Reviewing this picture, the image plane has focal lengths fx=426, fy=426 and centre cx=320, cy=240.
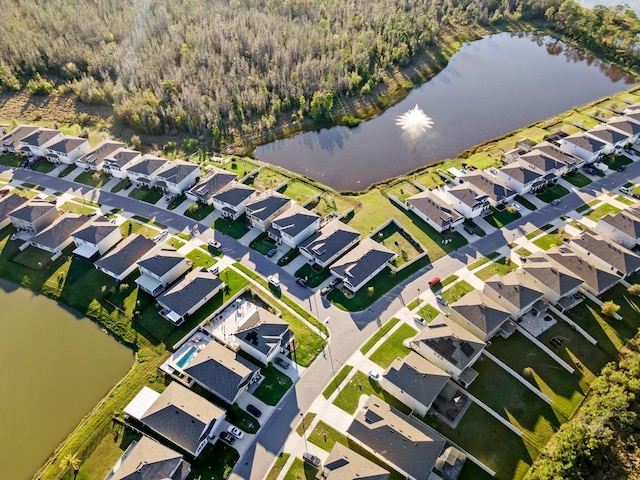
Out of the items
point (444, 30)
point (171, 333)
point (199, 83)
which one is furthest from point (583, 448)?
point (444, 30)

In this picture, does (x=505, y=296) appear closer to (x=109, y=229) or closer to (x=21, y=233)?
(x=109, y=229)

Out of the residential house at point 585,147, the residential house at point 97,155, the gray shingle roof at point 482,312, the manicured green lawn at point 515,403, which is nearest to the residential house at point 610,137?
the residential house at point 585,147

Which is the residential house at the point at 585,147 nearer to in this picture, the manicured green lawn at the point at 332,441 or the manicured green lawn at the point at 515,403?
the manicured green lawn at the point at 515,403

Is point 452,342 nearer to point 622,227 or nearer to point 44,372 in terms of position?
point 622,227

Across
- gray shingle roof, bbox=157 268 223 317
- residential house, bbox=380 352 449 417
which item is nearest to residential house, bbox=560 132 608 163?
residential house, bbox=380 352 449 417

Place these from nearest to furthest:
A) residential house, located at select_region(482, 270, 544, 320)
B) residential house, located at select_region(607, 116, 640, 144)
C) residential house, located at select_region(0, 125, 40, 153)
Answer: residential house, located at select_region(482, 270, 544, 320), residential house, located at select_region(607, 116, 640, 144), residential house, located at select_region(0, 125, 40, 153)

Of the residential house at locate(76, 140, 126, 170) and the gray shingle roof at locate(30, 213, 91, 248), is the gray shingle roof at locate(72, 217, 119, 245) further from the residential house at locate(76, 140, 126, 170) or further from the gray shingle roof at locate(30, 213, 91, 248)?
the residential house at locate(76, 140, 126, 170)
